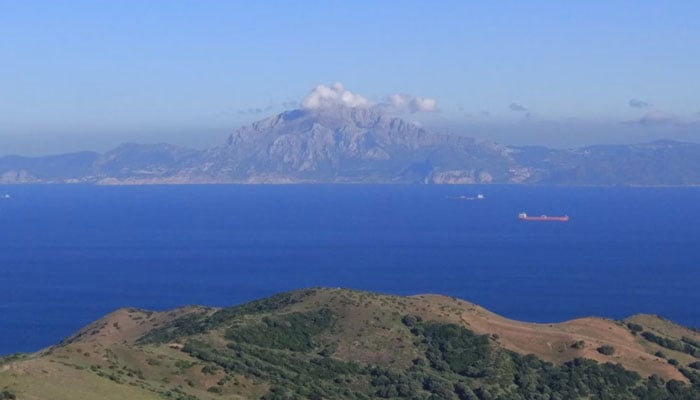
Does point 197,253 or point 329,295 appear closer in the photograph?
point 329,295

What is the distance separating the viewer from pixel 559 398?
6247 centimetres

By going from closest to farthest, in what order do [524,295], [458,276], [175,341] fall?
[175,341] < [524,295] < [458,276]

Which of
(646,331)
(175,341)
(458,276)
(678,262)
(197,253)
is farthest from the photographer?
(197,253)

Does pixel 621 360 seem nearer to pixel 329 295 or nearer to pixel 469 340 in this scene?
pixel 469 340

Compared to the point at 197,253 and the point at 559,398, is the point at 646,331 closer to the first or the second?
the point at 559,398

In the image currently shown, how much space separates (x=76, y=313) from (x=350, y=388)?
7612cm

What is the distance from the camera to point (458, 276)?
525 feet

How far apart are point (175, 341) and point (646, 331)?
118 ft

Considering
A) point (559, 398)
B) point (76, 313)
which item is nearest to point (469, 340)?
point (559, 398)

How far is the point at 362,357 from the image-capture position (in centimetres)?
6706

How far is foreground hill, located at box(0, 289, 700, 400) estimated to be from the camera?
53.9 meters

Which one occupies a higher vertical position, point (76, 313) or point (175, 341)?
point (175, 341)

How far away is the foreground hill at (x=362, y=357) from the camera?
53.9 meters

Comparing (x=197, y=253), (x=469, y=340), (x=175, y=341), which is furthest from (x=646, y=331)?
(x=197, y=253)
